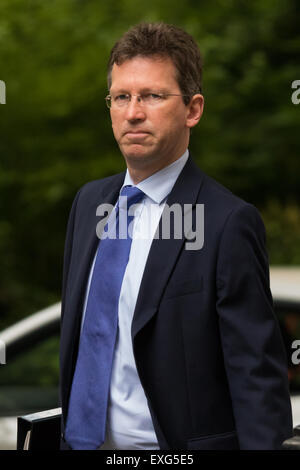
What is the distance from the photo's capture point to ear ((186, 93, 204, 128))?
2002 millimetres

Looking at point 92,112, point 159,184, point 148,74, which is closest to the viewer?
point 148,74

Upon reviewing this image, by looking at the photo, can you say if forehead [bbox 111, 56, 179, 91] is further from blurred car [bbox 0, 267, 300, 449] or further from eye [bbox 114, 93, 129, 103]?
blurred car [bbox 0, 267, 300, 449]

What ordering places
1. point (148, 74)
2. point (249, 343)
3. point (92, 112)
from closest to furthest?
point (249, 343) → point (148, 74) → point (92, 112)

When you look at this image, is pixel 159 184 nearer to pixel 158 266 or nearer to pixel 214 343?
pixel 158 266

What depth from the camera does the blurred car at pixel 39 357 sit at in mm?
3766

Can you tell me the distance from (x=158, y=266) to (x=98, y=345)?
25 cm

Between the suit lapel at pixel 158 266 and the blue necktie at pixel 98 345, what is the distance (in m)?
0.09

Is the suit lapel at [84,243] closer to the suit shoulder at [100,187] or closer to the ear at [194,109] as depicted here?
the suit shoulder at [100,187]

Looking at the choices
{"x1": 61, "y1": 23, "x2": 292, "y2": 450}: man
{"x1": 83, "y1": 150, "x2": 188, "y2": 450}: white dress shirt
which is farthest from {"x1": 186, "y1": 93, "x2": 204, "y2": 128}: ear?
{"x1": 83, "y1": 150, "x2": 188, "y2": 450}: white dress shirt

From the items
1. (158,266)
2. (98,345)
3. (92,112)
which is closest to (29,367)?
(98,345)

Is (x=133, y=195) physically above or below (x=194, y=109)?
below

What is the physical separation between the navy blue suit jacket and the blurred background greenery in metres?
6.33

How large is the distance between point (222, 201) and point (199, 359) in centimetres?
40

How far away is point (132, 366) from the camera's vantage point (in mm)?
1893
